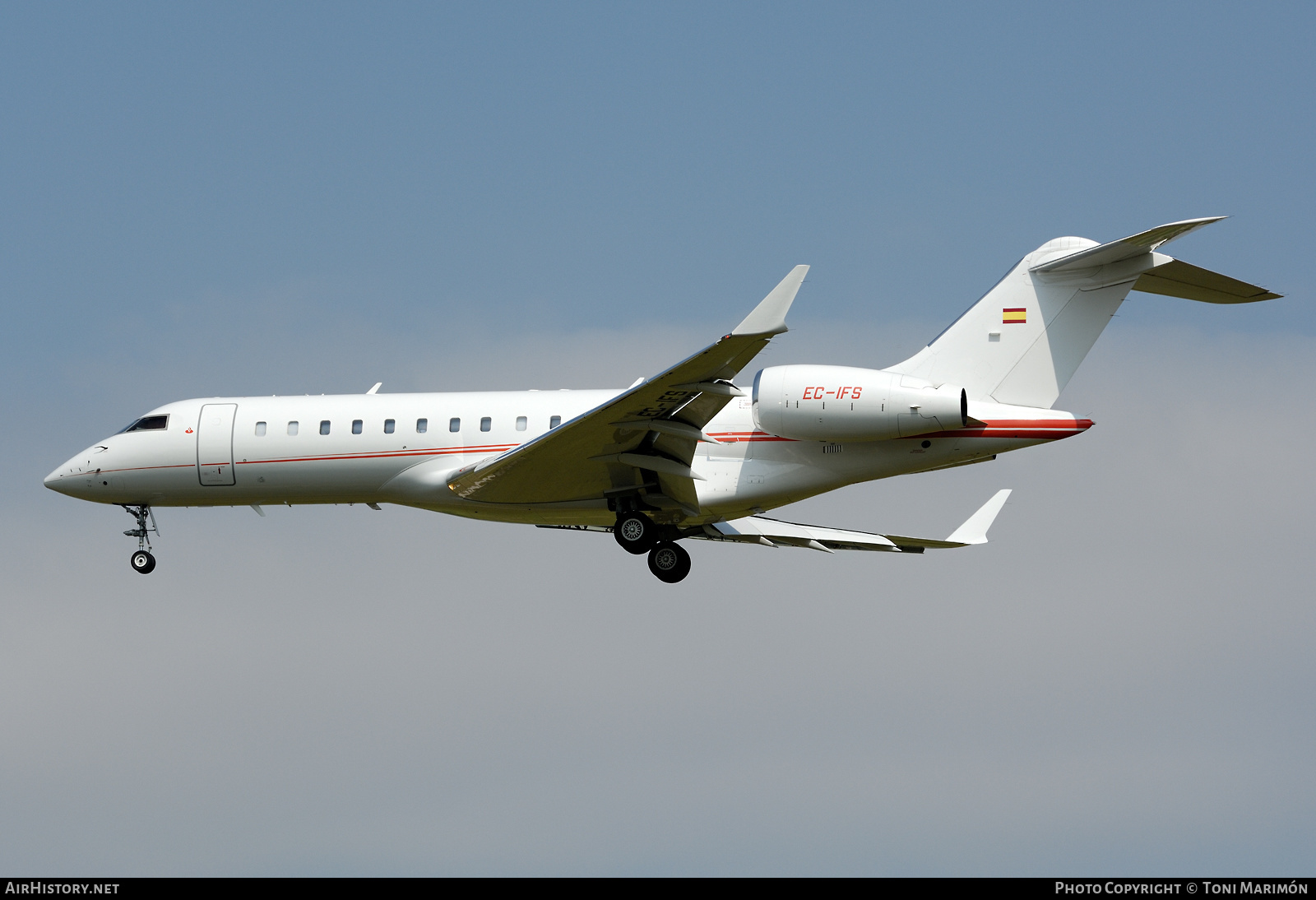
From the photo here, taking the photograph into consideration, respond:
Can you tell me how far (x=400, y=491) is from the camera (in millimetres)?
22266

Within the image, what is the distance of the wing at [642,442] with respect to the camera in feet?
57.5

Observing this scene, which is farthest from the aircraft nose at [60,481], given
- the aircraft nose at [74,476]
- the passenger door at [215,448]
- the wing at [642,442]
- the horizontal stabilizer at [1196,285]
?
the horizontal stabilizer at [1196,285]

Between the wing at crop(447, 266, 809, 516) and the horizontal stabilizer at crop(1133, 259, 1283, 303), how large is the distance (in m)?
5.93

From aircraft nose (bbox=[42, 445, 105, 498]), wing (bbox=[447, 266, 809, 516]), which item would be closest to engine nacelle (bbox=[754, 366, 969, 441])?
wing (bbox=[447, 266, 809, 516])

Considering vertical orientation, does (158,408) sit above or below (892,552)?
above

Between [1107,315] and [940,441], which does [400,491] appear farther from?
[1107,315]

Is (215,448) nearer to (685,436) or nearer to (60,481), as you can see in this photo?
(60,481)

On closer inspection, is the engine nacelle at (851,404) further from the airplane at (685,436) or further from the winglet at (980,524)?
the winglet at (980,524)

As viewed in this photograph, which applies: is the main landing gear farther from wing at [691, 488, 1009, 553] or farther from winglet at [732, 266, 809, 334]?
winglet at [732, 266, 809, 334]

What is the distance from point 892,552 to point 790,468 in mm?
3926

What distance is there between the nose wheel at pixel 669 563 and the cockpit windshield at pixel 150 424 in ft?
26.7

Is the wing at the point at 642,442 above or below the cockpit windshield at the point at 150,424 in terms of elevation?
below
